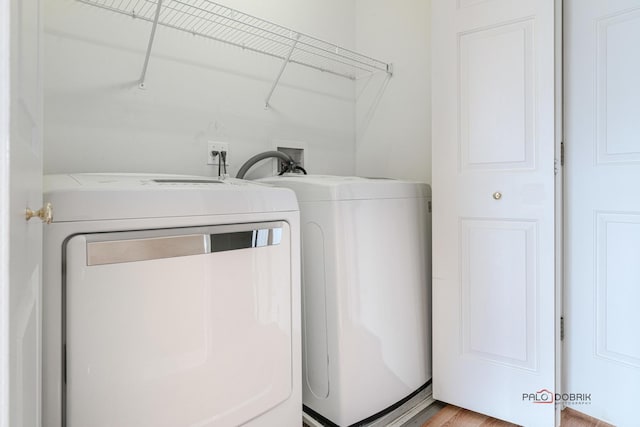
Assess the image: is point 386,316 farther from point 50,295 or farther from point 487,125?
point 50,295

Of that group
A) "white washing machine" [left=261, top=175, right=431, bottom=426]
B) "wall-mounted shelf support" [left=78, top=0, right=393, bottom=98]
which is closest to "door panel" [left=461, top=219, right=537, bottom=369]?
"white washing machine" [left=261, top=175, right=431, bottom=426]

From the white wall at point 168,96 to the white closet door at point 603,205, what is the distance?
3.90 feet

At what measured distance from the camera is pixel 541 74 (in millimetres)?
1329

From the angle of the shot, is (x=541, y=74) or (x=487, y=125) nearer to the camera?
(x=541, y=74)

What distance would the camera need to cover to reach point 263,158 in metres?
1.78

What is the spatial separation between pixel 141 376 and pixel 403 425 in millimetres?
1024

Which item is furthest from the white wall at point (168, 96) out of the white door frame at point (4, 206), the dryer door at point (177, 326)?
the white door frame at point (4, 206)

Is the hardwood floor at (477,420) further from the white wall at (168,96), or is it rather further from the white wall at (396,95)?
the white wall at (168,96)

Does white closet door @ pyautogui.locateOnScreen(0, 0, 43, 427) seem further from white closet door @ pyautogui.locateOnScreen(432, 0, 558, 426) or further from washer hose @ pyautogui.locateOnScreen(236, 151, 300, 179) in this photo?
white closet door @ pyautogui.locateOnScreen(432, 0, 558, 426)

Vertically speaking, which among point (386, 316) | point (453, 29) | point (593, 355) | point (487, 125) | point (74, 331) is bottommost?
point (593, 355)

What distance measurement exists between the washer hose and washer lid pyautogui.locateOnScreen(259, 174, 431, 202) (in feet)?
0.65

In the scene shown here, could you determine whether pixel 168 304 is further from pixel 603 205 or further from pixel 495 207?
pixel 603 205

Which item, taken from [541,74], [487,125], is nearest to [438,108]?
[487,125]

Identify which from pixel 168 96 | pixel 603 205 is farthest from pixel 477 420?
pixel 168 96
